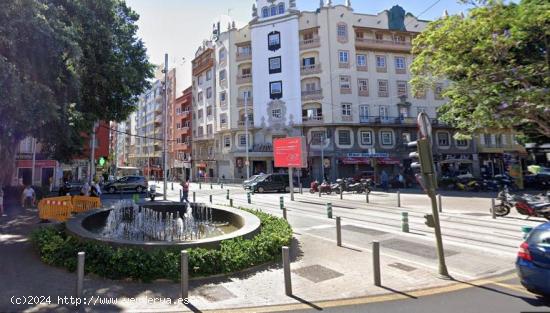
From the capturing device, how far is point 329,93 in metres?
40.0

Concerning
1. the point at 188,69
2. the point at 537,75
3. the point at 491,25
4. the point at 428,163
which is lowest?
the point at 428,163

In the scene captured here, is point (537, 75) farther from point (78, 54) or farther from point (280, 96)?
point (280, 96)

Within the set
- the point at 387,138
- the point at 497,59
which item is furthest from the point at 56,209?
the point at 387,138

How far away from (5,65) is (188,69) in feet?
192

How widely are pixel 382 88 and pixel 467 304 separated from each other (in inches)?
1569

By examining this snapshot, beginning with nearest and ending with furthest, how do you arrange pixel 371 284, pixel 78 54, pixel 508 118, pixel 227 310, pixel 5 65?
pixel 227 310 → pixel 371 284 → pixel 5 65 → pixel 78 54 → pixel 508 118

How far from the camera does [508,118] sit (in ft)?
50.3

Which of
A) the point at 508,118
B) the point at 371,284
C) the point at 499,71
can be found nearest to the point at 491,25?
the point at 499,71

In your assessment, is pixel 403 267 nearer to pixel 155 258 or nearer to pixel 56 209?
pixel 155 258

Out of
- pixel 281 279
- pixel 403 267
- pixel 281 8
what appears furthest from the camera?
pixel 281 8

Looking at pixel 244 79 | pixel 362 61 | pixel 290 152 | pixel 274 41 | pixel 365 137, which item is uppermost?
pixel 274 41

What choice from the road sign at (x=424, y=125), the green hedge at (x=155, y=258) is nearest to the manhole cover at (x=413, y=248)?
the road sign at (x=424, y=125)

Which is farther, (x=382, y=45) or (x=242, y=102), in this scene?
(x=242, y=102)

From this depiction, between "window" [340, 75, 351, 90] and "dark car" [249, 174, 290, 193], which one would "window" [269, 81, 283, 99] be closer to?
"window" [340, 75, 351, 90]
